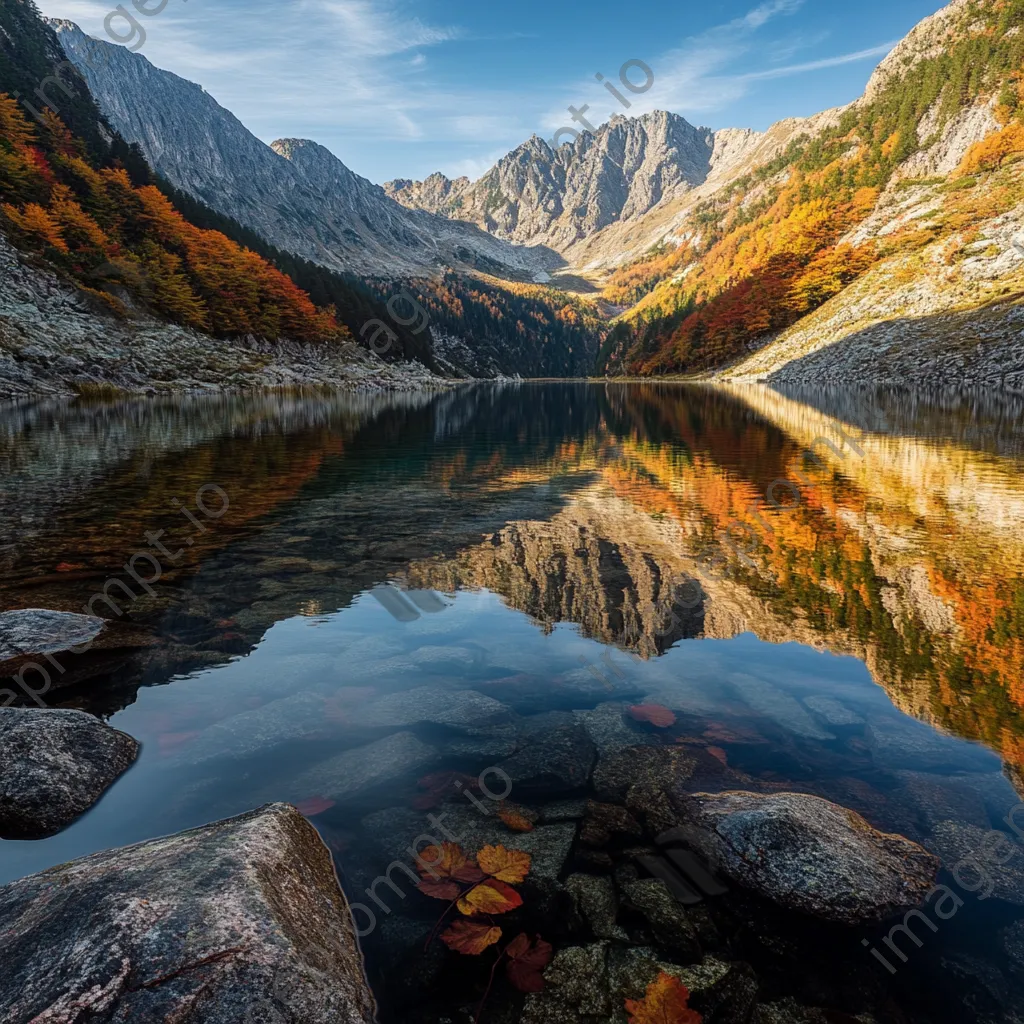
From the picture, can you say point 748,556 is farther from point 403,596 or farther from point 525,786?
point 525,786

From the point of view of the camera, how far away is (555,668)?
1048 centimetres

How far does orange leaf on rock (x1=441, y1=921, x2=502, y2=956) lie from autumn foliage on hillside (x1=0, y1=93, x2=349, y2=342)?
92.2 meters

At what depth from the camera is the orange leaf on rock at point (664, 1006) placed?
4668mm

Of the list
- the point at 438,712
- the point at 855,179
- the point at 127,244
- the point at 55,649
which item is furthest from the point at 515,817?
the point at 855,179

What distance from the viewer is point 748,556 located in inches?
623

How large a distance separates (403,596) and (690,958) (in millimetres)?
9556

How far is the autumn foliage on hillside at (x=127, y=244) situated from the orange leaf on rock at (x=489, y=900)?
92017 mm

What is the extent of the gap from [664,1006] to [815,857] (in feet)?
6.96

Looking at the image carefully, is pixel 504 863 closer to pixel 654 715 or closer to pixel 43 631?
pixel 654 715

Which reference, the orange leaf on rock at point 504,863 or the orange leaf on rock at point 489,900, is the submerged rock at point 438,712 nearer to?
the orange leaf on rock at point 504,863

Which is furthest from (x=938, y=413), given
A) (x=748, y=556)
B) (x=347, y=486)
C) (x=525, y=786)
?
(x=525, y=786)

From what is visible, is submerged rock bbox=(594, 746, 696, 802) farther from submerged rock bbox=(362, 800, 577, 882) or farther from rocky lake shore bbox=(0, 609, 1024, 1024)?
submerged rock bbox=(362, 800, 577, 882)

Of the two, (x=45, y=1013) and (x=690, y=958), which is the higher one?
(x=45, y=1013)

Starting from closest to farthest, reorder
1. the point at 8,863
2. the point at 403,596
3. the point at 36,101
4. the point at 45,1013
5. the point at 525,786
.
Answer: the point at 45,1013 → the point at 8,863 → the point at 525,786 → the point at 403,596 → the point at 36,101
